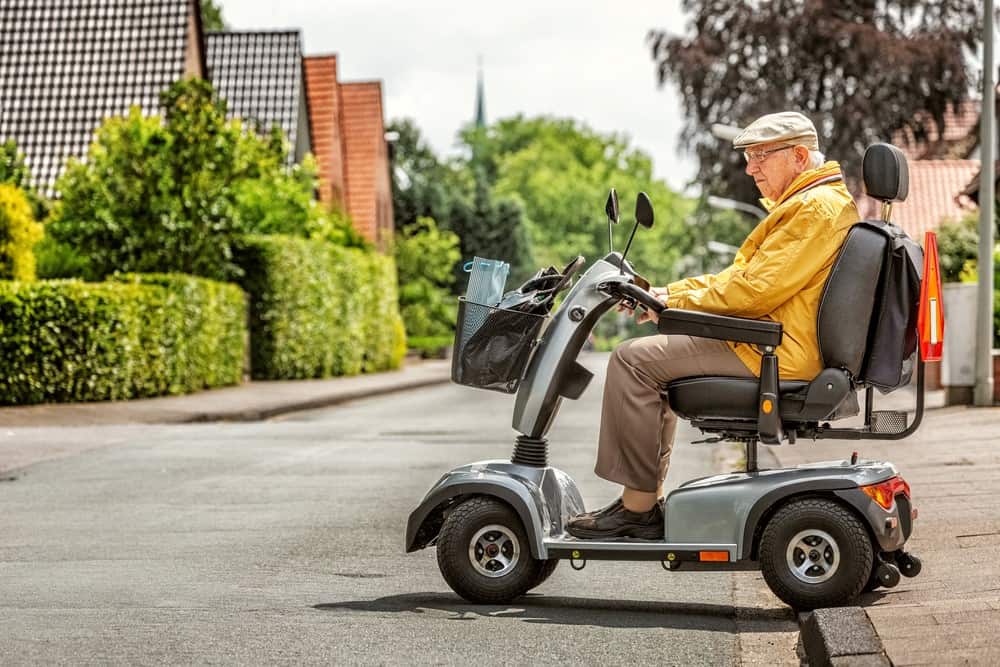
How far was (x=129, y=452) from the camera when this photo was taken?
→ 15828 mm

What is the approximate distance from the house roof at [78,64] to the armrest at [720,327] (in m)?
38.1

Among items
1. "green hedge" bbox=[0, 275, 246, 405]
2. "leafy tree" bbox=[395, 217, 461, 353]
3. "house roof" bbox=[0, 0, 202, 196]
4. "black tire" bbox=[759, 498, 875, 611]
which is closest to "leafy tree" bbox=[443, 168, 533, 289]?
"leafy tree" bbox=[395, 217, 461, 353]

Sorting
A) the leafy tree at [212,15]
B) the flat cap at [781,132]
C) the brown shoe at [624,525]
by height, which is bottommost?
the brown shoe at [624,525]

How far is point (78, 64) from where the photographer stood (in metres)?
45.2

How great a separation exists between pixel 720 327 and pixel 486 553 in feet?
4.31

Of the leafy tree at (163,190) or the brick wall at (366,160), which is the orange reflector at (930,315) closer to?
the leafy tree at (163,190)

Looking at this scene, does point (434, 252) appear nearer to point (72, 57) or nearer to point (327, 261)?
point (72, 57)

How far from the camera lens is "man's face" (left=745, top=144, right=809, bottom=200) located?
6816 millimetres

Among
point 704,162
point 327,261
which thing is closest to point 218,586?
point 327,261

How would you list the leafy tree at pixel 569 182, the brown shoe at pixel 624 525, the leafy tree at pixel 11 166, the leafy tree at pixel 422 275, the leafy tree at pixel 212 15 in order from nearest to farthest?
the brown shoe at pixel 624 525, the leafy tree at pixel 11 166, the leafy tree at pixel 422 275, the leafy tree at pixel 212 15, the leafy tree at pixel 569 182

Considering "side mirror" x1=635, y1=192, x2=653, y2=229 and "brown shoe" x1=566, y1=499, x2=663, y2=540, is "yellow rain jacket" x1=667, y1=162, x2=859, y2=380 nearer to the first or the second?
"side mirror" x1=635, y1=192, x2=653, y2=229

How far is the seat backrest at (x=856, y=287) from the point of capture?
6.47 metres

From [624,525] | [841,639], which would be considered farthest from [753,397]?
[841,639]

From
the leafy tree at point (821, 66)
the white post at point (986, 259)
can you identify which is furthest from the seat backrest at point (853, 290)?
the leafy tree at point (821, 66)
